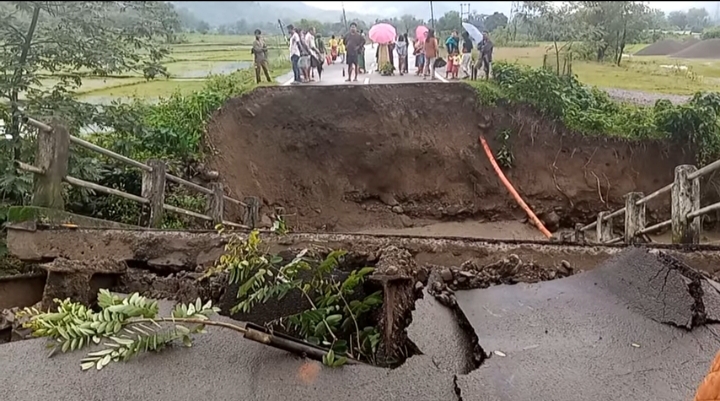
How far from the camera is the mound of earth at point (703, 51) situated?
5.12 metres

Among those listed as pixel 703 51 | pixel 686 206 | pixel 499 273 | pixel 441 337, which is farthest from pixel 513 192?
pixel 441 337

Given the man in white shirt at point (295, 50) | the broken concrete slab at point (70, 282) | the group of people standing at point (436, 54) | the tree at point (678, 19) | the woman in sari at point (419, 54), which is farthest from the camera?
the woman in sari at point (419, 54)

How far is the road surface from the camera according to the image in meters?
7.59

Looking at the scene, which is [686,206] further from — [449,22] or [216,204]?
[216,204]

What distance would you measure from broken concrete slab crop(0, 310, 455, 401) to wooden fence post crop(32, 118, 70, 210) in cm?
190

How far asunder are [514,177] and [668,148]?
2.96 meters

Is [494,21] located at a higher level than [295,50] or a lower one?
higher

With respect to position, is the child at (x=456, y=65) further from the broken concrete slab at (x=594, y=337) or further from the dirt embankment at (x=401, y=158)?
the broken concrete slab at (x=594, y=337)

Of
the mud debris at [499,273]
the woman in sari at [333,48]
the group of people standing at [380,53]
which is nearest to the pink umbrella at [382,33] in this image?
the group of people standing at [380,53]

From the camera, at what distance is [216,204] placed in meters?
6.98

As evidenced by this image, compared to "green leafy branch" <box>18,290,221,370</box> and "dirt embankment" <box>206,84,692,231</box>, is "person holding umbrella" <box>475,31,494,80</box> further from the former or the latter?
"green leafy branch" <box>18,290,221,370</box>

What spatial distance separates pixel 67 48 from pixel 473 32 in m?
3.35

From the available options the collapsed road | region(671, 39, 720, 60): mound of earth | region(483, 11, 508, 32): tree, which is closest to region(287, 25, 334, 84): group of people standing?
region(483, 11, 508, 32): tree

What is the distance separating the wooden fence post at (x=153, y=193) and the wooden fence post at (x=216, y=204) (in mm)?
1109
